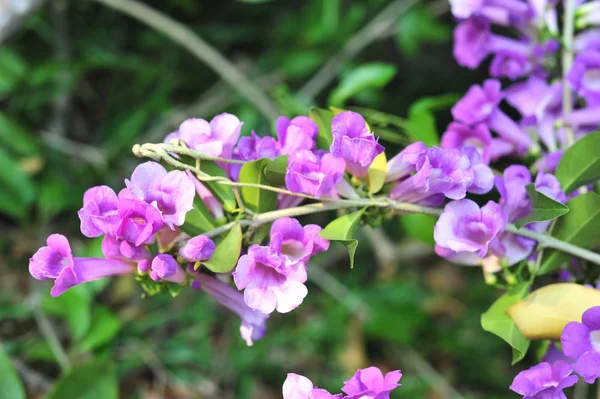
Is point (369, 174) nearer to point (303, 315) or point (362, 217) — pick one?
point (362, 217)

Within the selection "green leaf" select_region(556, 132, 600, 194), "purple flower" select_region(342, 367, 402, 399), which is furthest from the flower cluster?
"green leaf" select_region(556, 132, 600, 194)

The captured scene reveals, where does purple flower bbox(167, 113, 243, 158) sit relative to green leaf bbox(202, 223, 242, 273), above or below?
above

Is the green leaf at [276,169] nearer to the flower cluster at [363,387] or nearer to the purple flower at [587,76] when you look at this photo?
the flower cluster at [363,387]

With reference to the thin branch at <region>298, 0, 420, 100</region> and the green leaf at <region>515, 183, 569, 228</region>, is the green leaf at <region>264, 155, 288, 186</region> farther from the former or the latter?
the thin branch at <region>298, 0, 420, 100</region>

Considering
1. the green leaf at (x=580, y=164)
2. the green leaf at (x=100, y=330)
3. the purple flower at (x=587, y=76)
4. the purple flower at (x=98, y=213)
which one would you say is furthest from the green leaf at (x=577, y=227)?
the green leaf at (x=100, y=330)

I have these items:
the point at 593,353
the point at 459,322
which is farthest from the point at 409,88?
the point at 593,353

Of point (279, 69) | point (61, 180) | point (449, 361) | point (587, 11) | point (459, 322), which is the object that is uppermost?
point (587, 11)

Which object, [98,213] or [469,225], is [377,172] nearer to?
[469,225]
